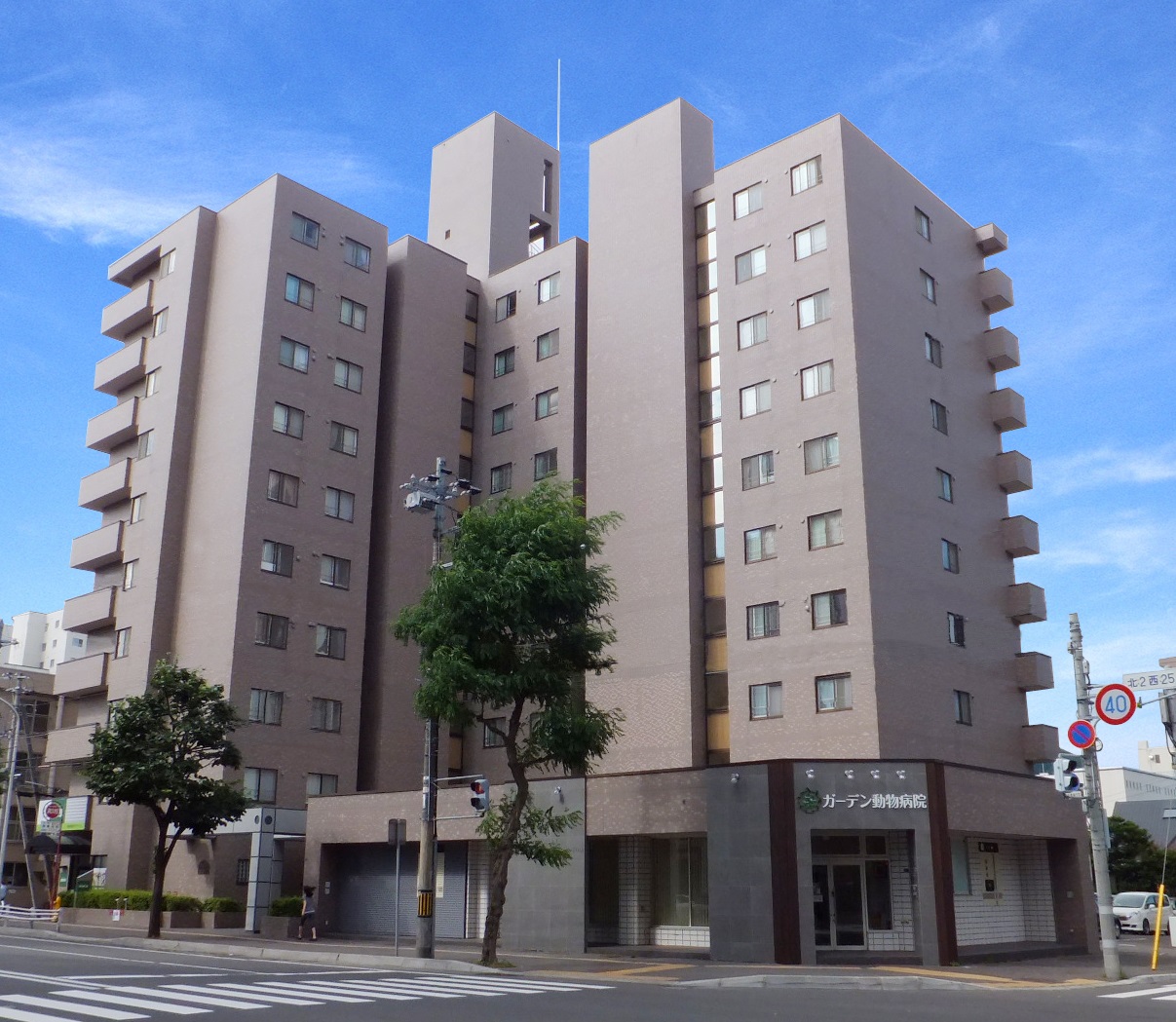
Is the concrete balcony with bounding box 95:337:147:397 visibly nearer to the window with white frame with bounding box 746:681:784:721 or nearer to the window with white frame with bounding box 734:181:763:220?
the window with white frame with bounding box 734:181:763:220

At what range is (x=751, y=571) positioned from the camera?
140ft

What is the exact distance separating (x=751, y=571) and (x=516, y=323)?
814 inches

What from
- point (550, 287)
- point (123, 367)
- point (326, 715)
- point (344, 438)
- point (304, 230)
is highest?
point (304, 230)

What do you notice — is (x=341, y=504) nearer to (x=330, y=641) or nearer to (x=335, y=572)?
(x=335, y=572)

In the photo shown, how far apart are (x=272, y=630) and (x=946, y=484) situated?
27159 mm

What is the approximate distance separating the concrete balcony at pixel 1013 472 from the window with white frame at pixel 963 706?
30.8ft

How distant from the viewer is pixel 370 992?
20.7 metres

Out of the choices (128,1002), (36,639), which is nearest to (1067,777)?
(128,1002)

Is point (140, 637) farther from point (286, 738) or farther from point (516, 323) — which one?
point (516, 323)

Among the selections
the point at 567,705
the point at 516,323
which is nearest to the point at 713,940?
the point at 567,705

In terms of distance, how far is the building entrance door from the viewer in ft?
111

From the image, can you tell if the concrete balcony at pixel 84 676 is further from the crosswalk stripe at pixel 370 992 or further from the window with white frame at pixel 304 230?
the crosswalk stripe at pixel 370 992

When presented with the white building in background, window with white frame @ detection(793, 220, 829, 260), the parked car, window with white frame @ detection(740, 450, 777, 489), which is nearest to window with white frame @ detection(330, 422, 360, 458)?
window with white frame @ detection(740, 450, 777, 489)

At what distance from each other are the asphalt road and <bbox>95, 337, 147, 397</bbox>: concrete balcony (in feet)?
113
